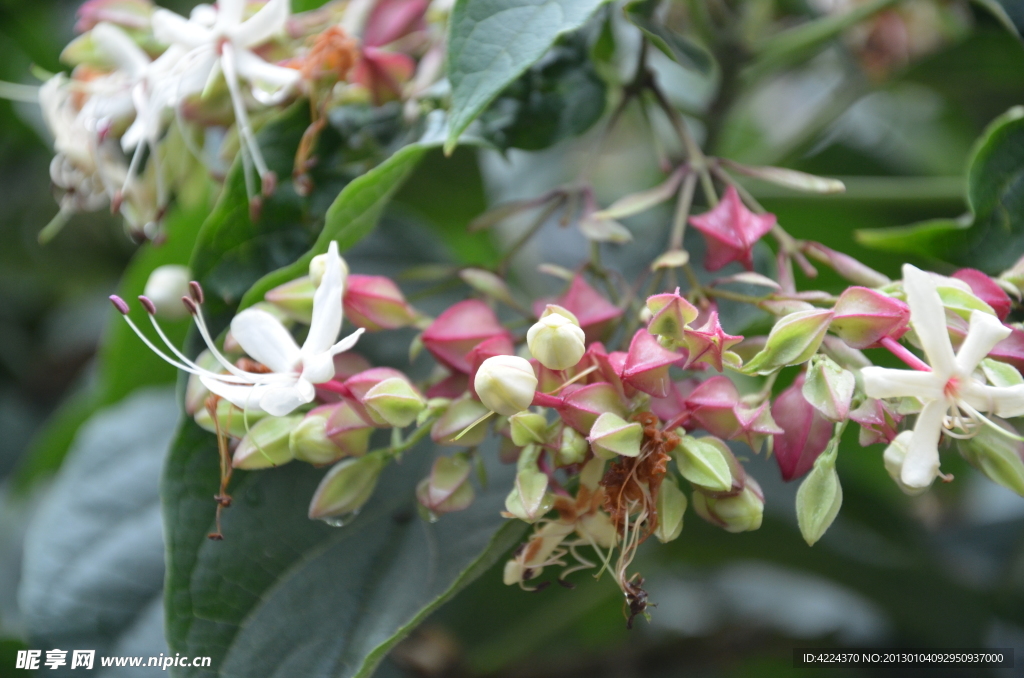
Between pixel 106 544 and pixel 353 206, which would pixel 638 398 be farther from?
pixel 106 544

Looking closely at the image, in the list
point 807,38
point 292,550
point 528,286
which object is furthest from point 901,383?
point 528,286

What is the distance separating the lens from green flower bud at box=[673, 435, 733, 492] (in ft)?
1.17

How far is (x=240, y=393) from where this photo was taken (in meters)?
0.40

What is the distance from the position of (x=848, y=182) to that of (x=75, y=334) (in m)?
1.01

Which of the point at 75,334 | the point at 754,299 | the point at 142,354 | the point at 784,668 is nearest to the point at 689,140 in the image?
the point at 754,299

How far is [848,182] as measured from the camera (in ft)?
2.52

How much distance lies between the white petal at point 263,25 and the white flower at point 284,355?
0.18 metres

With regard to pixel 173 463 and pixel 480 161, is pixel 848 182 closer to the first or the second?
pixel 480 161

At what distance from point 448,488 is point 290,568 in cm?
13

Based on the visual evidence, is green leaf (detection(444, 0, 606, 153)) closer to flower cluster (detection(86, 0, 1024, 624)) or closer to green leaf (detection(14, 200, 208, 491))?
flower cluster (detection(86, 0, 1024, 624))

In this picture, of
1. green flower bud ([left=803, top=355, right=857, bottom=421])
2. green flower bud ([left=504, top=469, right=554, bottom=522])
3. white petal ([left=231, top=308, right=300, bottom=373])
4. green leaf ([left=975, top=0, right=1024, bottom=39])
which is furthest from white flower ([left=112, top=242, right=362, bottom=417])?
green leaf ([left=975, top=0, right=1024, bottom=39])

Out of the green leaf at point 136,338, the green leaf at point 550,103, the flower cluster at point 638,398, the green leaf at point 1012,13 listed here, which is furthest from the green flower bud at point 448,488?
the green leaf at point 1012,13

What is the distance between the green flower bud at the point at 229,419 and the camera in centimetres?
42

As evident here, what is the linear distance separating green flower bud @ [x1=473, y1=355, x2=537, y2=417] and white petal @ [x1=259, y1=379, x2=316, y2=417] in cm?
9
